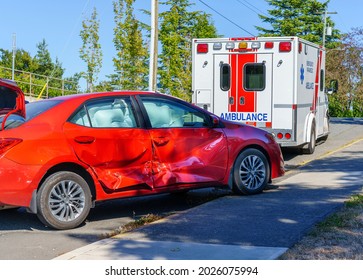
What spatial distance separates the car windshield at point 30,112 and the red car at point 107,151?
1 centimetres

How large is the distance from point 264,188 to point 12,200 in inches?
156

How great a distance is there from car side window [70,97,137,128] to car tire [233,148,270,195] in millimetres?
1812

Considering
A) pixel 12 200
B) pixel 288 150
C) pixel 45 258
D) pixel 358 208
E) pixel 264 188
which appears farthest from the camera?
pixel 288 150

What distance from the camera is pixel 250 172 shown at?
8.61 metres

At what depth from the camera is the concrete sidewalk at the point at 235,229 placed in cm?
554

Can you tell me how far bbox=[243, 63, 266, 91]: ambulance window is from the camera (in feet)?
42.6

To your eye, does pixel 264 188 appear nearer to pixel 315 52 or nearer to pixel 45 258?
pixel 45 258

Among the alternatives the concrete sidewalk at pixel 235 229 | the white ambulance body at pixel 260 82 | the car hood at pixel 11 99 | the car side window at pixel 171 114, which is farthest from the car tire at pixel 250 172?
the white ambulance body at pixel 260 82

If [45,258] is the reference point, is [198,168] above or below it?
above

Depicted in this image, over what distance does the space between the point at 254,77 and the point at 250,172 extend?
494 centimetres

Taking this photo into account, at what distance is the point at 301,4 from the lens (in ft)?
196

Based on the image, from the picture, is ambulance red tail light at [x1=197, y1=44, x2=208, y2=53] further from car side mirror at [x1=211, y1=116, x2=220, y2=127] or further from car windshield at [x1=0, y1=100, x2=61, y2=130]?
car windshield at [x1=0, y1=100, x2=61, y2=130]

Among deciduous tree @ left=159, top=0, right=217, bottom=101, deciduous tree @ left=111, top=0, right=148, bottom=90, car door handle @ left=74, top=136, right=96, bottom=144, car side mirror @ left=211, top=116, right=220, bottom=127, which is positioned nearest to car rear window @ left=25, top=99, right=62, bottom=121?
car door handle @ left=74, top=136, right=96, bottom=144

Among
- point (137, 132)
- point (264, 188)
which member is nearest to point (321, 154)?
point (264, 188)
